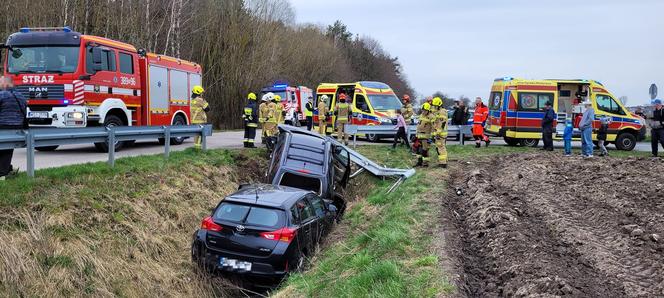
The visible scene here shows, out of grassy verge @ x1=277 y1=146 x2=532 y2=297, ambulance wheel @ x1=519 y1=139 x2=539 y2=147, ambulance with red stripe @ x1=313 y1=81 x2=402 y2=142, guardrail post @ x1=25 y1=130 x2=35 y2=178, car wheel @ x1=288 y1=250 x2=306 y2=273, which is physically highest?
ambulance with red stripe @ x1=313 y1=81 x2=402 y2=142

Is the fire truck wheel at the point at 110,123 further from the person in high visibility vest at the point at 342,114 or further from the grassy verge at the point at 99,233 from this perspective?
the person in high visibility vest at the point at 342,114

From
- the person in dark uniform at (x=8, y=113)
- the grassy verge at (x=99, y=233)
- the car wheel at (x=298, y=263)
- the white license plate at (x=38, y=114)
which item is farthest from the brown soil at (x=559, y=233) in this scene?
the white license plate at (x=38, y=114)

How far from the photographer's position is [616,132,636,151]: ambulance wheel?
19.1 m

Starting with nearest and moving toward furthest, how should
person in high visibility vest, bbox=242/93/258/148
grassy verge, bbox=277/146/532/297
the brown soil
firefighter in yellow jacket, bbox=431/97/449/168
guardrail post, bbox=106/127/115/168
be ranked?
the brown soil → grassy verge, bbox=277/146/532/297 → guardrail post, bbox=106/127/115/168 → firefighter in yellow jacket, bbox=431/97/449/168 → person in high visibility vest, bbox=242/93/258/148

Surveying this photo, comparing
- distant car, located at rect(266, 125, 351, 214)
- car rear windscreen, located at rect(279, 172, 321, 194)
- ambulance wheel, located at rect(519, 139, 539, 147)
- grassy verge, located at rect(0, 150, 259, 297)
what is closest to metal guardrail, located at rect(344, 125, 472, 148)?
ambulance wheel, located at rect(519, 139, 539, 147)

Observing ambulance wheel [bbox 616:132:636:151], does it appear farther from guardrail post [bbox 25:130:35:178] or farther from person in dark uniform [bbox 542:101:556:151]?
guardrail post [bbox 25:130:35:178]

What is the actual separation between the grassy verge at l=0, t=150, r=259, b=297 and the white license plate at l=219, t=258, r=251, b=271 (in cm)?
49

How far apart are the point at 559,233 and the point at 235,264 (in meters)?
4.38

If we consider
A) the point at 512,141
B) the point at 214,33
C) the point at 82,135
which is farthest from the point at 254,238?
the point at 214,33

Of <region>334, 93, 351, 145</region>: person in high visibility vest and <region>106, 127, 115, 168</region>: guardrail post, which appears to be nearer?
<region>106, 127, 115, 168</region>: guardrail post

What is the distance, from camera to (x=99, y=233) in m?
7.85

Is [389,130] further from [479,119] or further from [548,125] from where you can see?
[548,125]

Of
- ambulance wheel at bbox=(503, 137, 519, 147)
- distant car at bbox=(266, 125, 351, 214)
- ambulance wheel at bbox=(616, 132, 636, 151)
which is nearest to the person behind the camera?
distant car at bbox=(266, 125, 351, 214)

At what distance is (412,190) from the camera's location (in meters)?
11.1
